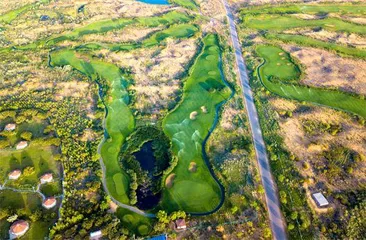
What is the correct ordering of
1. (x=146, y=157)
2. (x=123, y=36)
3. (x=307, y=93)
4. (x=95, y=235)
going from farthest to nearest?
(x=123, y=36) < (x=307, y=93) < (x=146, y=157) < (x=95, y=235)

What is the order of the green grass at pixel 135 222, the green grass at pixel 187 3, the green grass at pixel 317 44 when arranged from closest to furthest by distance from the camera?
1. the green grass at pixel 135 222
2. the green grass at pixel 317 44
3. the green grass at pixel 187 3

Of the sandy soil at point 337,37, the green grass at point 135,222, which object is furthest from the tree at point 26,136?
the sandy soil at point 337,37

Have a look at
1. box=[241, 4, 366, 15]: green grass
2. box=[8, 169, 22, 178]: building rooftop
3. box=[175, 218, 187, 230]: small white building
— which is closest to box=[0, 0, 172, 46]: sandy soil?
box=[241, 4, 366, 15]: green grass

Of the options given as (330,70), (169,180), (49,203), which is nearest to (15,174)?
(49,203)

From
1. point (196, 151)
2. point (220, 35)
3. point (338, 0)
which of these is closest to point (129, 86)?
point (196, 151)

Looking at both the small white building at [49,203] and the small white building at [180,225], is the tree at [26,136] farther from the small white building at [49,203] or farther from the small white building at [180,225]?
the small white building at [180,225]

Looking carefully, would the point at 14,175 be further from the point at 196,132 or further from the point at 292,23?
the point at 292,23

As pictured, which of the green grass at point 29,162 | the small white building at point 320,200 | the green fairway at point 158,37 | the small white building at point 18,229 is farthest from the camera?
the green fairway at point 158,37
